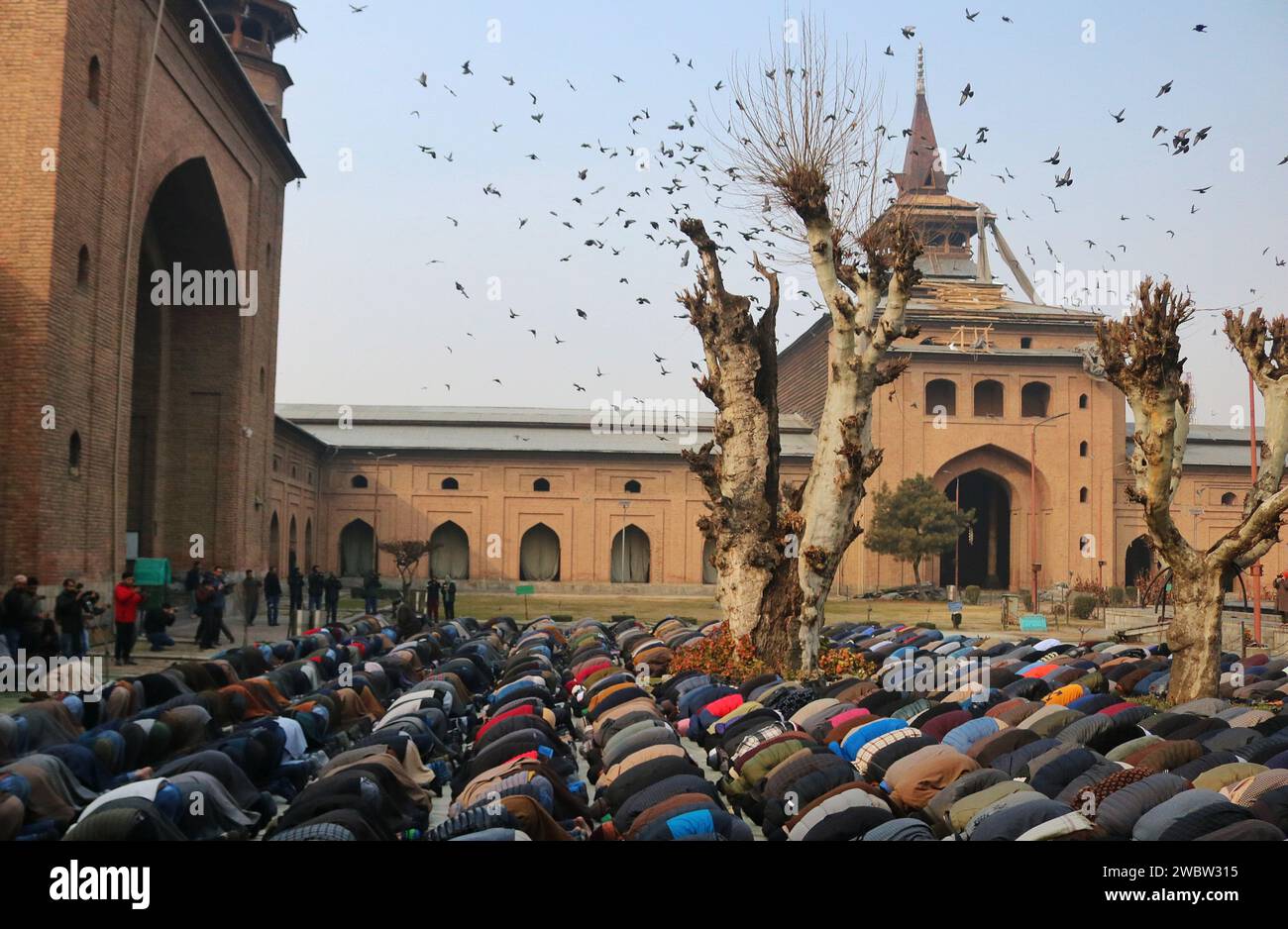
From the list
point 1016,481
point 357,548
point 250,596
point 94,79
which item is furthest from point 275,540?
point 1016,481

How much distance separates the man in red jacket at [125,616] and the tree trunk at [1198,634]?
15042 millimetres

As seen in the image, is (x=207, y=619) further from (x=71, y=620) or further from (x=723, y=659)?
(x=723, y=659)

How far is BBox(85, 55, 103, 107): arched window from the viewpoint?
2045 centimetres

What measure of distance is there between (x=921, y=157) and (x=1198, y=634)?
1867 inches

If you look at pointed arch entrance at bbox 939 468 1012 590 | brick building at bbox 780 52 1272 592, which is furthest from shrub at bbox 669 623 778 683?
pointed arch entrance at bbox 939 468 1012 590

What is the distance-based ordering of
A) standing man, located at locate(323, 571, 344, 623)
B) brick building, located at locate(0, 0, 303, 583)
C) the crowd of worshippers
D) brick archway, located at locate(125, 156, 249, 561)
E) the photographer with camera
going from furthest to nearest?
1. standing man, located at locate(323, 571, 344, 623)
2. brick archway, located at locate(125, 156, 249, 561)
3. brick building, located at locate(0, 0, 303, 583)
4. the photographer with camera
5. the crowd of worshippers

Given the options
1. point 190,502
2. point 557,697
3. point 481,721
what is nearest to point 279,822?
point 481,721

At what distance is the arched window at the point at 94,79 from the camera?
805 inches

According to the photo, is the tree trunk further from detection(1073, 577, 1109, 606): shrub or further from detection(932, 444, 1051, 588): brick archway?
detection(932, 444, 1051, 588): brick archway

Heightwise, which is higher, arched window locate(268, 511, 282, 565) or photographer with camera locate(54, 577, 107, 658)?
arched window locate(268, 511, 282, 565)

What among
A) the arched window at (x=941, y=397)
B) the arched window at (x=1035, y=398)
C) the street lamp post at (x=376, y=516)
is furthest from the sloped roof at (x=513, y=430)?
the arched window at (x=1035, y=398)

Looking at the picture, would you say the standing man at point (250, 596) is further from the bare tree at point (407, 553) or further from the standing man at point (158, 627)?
the bare tree at point (407, 553)

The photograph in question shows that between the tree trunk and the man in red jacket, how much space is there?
15042mm
